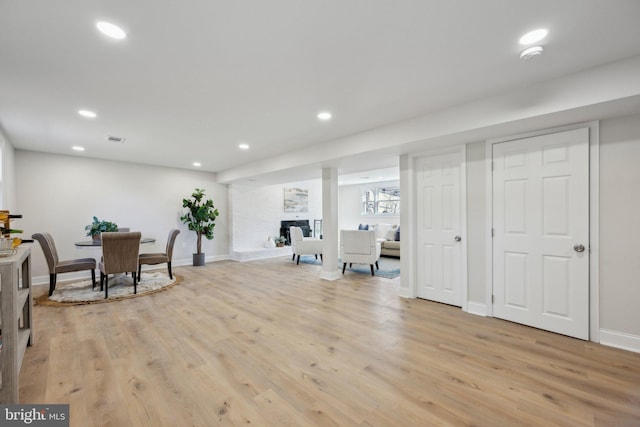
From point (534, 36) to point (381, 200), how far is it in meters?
7.68

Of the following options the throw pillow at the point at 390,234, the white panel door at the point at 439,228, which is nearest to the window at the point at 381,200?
the throw pillow at the point at 390,234

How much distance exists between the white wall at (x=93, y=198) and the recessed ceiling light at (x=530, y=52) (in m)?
6.88

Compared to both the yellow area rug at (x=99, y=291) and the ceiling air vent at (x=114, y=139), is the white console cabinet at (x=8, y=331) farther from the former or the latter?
the ceiling air vent at (x=114, y=139)

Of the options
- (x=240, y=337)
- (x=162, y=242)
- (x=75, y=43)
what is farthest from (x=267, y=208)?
(x=75, y=43)

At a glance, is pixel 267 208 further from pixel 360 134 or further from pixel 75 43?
pixel 75 43

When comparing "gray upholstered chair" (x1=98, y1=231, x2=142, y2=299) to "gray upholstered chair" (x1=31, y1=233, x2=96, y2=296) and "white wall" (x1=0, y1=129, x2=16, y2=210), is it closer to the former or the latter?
"gray upholstered chair" (x1=31, y1=233, x2=96, y2=296)

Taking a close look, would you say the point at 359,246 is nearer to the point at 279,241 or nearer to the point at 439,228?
the point at 439,228

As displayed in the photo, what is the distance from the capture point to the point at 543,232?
2.86 m

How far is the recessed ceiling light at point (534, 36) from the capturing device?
1.75 meters

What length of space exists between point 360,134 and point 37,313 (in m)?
4.80

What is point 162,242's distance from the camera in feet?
20.8

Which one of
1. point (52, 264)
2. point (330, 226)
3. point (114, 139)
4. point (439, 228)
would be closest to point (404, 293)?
point (439, 228)

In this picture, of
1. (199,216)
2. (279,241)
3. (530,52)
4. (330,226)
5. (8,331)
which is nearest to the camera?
(8,331)

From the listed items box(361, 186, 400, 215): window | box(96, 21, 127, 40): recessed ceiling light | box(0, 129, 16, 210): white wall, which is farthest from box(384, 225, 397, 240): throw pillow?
box(0, 129, 16, 210): white wall
